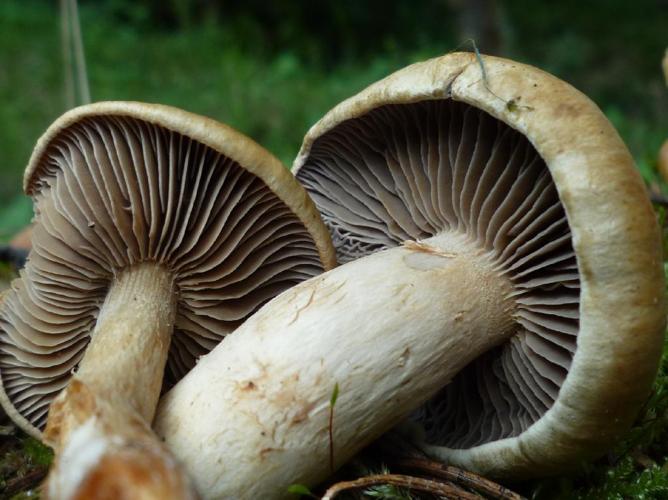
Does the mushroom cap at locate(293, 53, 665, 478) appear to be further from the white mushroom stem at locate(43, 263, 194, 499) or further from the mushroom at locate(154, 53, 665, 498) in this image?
the white mushroom stem at locate(43, 263, 194, 499)

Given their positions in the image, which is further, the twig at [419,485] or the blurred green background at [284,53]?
the blurred green background at [284,53]

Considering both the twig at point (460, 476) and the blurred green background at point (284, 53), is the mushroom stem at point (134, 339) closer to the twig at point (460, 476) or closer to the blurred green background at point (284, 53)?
the twig at point (460, 476)

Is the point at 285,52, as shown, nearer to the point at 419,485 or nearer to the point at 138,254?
the point at 138,254

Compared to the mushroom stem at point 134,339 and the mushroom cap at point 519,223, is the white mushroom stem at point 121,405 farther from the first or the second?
the mushroom cap at point 519,223

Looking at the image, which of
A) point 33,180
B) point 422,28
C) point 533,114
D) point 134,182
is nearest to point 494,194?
point 533,114

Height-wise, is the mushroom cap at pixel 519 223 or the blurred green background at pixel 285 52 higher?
the blurred green background at pixel 285 52

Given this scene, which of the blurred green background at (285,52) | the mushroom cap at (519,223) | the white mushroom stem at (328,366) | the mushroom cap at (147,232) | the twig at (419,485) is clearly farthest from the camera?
the blurred green background at (285,52)

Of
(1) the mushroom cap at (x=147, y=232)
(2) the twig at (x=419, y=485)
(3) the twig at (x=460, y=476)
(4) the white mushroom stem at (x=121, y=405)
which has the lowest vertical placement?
(2) the twig at (x=419, y=485)

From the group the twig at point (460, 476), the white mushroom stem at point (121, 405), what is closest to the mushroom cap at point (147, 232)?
the white mushroom stem at point (121, 405)

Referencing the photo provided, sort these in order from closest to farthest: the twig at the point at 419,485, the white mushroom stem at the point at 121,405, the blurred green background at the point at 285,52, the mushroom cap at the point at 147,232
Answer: the white mushroom stem at the point at 121,405 < the twig at the point at 419,485 < the mushroom cap at the point at 147,232 < the blurred green background at the point at 285,52
